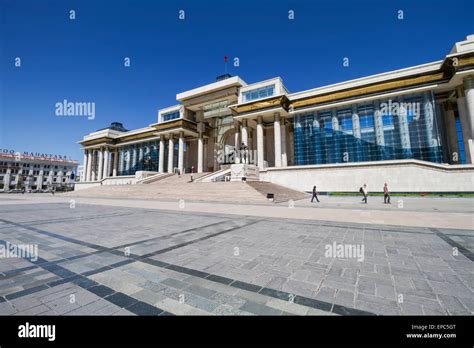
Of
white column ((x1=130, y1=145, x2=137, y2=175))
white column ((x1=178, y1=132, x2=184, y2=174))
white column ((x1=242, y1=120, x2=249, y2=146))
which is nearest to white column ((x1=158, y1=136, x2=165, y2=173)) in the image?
white column ((x1=178, y1=132, x2=184, y2=174))

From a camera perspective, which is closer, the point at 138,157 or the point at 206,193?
the point at 206,193

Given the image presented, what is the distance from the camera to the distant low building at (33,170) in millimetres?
71625

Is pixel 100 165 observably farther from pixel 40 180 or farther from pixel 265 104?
pixel 265 104

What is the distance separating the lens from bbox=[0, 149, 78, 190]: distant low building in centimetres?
7162

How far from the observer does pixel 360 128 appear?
2839 centimetres

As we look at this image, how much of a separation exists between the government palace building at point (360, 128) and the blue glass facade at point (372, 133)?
0.10 metres

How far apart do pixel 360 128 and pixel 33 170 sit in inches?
4165

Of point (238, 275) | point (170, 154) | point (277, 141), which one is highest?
point (170, 154)

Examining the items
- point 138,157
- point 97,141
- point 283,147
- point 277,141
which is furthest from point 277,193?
point 97,141

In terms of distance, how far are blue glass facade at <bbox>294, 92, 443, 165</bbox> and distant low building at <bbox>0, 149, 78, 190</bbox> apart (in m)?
81.1

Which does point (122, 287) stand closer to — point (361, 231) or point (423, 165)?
point (361, 231)

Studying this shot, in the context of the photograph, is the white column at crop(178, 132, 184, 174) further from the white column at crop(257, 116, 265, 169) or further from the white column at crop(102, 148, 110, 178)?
the white column at crop(102, 148, 110, 178)

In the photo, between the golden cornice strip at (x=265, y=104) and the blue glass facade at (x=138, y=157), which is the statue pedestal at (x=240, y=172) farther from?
the blue glass facade at (x=138, y=157)
